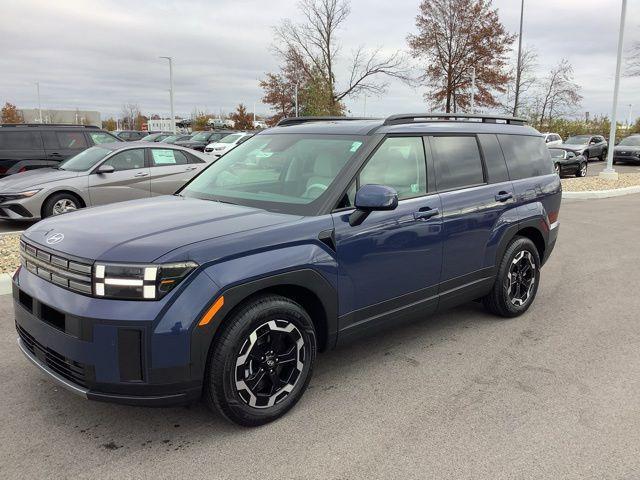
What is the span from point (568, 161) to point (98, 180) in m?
17.9

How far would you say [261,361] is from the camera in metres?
3.09

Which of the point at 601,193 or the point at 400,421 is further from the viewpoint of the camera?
the point at 601,193

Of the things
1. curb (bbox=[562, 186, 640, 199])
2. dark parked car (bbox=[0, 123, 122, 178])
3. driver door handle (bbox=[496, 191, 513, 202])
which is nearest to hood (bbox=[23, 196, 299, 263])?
driver door handle (bbox=[496, 191, 513, 202])

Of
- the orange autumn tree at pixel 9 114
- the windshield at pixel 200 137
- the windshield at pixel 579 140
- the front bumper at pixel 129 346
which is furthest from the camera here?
the orange autumn tree at pixel 9 114

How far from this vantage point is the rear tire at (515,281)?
4867 mm

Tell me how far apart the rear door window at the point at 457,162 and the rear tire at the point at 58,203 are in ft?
22.3

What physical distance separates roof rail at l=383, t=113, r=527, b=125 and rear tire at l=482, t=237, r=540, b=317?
1.18m

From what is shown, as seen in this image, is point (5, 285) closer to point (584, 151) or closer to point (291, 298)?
point (291, 298)

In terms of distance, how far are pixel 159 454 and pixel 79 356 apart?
2.25ft

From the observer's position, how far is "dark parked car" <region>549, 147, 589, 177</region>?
20562 mm

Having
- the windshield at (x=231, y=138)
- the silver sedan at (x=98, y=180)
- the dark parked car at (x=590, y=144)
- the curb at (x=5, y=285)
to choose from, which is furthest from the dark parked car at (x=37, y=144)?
the dark parked car at (x=590, y=144)

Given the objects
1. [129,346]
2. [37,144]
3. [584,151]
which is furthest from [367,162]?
[584,151]

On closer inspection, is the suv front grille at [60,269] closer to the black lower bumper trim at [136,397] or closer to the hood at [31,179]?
the black lower bumper trim at [136,397]

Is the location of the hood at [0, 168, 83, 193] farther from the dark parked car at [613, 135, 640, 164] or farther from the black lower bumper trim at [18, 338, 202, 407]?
the dark parked car at [613, 135, 640, 164]
